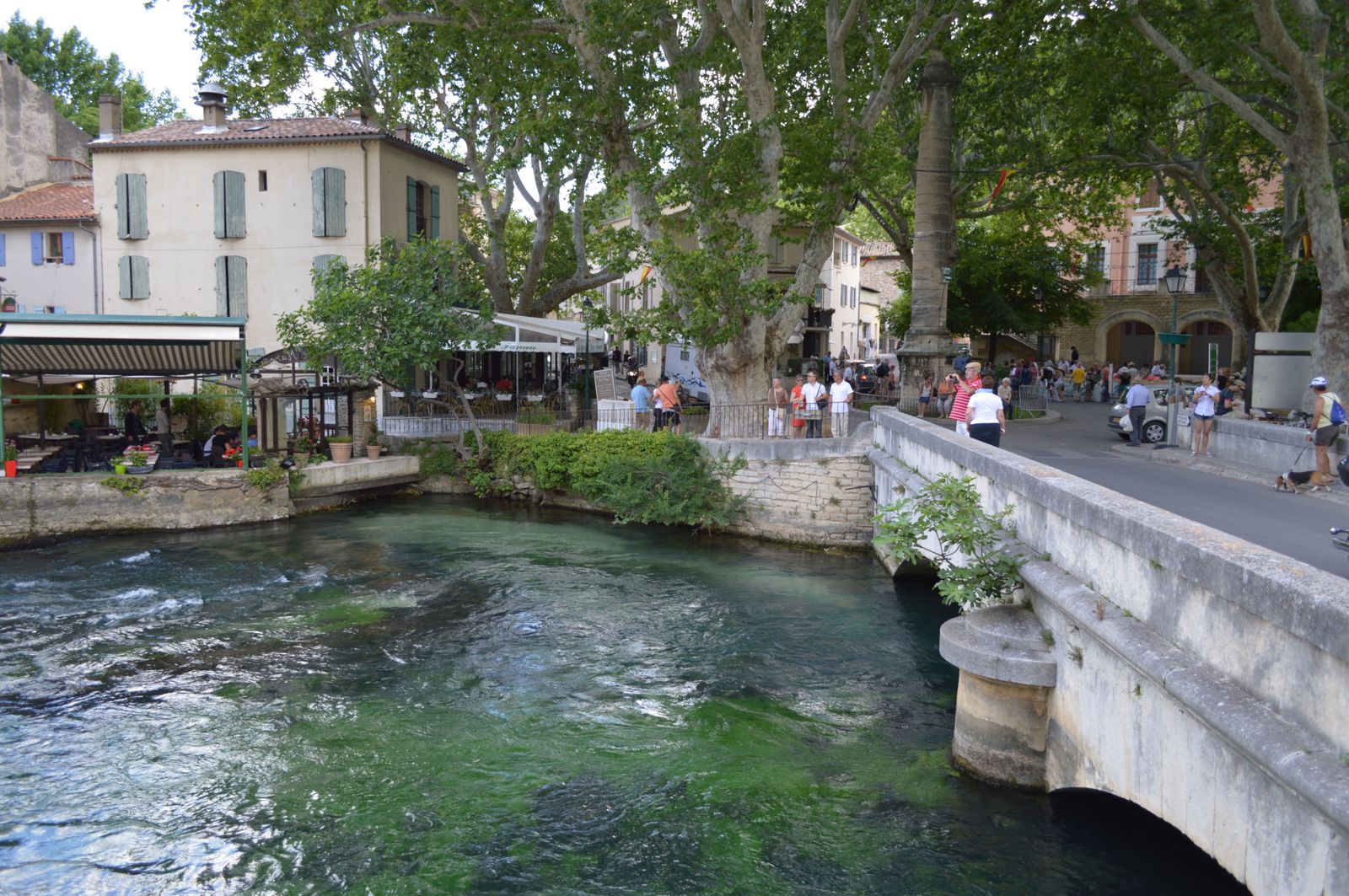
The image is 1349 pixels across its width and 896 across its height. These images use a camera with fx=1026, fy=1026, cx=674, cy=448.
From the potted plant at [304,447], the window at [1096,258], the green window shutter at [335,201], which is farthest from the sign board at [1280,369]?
the window at [1096,258]

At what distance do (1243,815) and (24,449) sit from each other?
23761 millimetres

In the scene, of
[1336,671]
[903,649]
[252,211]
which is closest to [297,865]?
[1336,671]

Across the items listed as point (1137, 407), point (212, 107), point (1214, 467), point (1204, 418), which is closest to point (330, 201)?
point (212, 107)

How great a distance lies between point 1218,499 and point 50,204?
3347 cm

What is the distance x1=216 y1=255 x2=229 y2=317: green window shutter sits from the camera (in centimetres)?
2939

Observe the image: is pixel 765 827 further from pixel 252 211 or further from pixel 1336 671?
pixel 252 211

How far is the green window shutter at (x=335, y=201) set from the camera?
28469mm

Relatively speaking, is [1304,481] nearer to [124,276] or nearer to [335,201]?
[335,201]

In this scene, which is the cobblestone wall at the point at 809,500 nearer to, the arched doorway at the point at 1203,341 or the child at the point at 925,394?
the child at the point at 925,394

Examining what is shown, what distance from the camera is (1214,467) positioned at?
679 inches

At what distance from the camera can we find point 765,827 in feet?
26.6

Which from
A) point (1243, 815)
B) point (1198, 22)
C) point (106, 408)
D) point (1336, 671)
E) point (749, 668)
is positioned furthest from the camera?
point (106, 408)

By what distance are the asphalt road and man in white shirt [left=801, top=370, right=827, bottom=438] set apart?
3769mm

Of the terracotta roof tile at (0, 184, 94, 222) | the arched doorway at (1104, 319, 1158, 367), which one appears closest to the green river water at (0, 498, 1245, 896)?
the terracotta roof tile at (0, 184, 94, 222)
